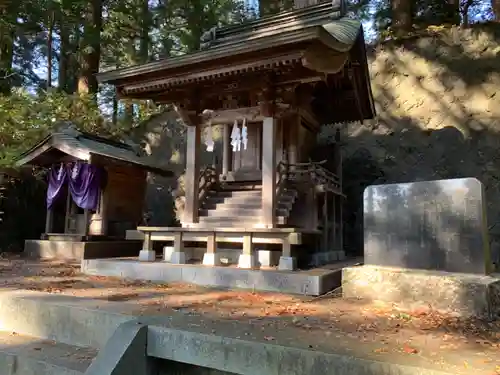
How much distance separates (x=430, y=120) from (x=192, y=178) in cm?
1116

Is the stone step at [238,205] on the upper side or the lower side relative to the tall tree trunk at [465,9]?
lower

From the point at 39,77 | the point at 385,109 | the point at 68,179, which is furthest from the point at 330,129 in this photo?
the point at 39,77

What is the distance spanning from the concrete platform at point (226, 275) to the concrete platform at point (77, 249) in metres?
3.10

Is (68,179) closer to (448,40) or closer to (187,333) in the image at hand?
(187,333)

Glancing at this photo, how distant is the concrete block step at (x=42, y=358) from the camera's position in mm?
4234

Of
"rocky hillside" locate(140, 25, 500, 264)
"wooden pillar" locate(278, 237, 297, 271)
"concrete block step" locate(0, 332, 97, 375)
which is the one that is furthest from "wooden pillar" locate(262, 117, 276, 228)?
"rocky hillside" locate(140, 25, 500, 264)

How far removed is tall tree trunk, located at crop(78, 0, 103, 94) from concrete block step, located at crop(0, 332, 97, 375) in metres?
14.4

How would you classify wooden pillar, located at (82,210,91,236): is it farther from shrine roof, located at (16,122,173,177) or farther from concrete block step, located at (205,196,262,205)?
concrete block step, located at (205,196,262,205)

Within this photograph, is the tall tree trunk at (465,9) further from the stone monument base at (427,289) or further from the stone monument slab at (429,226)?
the stone monument base at (427,289)

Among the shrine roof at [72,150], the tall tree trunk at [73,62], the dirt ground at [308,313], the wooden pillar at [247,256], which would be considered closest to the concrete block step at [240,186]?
the wooden pillar at [247,256]

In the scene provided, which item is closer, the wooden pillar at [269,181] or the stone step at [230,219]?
the wooden pillar at [269,181]

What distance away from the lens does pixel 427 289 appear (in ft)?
17.6

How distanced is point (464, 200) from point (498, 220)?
920 centimetres

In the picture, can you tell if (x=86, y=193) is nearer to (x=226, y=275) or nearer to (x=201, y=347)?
(x=226, y=275)
